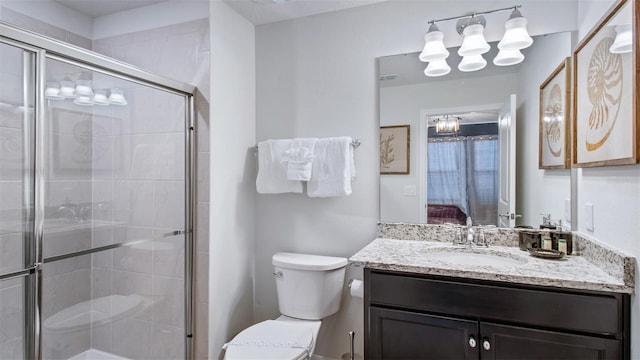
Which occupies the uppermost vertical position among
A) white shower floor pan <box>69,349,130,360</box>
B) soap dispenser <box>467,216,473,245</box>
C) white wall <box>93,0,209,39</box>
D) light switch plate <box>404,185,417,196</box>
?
white wall <box>93,0,209,39</box>

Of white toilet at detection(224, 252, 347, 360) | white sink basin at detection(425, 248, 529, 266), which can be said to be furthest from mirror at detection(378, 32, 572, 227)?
white toilet at detection(224, 252, 347, 360)

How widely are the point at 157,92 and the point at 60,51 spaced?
564 mm

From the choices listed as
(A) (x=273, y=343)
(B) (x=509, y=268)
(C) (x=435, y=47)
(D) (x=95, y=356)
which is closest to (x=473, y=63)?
(C) (x=435, y=47)

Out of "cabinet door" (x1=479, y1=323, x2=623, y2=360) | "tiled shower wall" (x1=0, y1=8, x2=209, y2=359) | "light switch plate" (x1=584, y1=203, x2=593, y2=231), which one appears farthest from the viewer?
"tiled shower wall" (x1=0, y1=8, x2=209, y2=359)

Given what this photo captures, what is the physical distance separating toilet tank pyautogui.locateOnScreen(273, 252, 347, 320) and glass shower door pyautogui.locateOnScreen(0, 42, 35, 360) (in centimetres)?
119

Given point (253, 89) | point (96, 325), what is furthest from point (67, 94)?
point (96, 325)

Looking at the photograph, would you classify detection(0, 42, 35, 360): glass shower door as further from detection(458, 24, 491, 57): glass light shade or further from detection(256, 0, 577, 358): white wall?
detection(458, 24, 491, 57): glass light shade

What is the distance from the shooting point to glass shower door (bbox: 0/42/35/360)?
1.39 m

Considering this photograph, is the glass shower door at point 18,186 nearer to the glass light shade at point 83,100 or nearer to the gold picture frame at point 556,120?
the glass light shade at point 83,100

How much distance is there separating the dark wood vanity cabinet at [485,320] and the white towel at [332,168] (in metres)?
0.63

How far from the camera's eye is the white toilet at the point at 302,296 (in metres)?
1.91

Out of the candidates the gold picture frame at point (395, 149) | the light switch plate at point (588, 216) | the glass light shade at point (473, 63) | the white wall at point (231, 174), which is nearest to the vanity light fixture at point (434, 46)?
the glass light shade at point (473, 63)

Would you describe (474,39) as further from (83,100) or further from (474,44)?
(83,100)

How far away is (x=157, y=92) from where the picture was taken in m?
1.98
